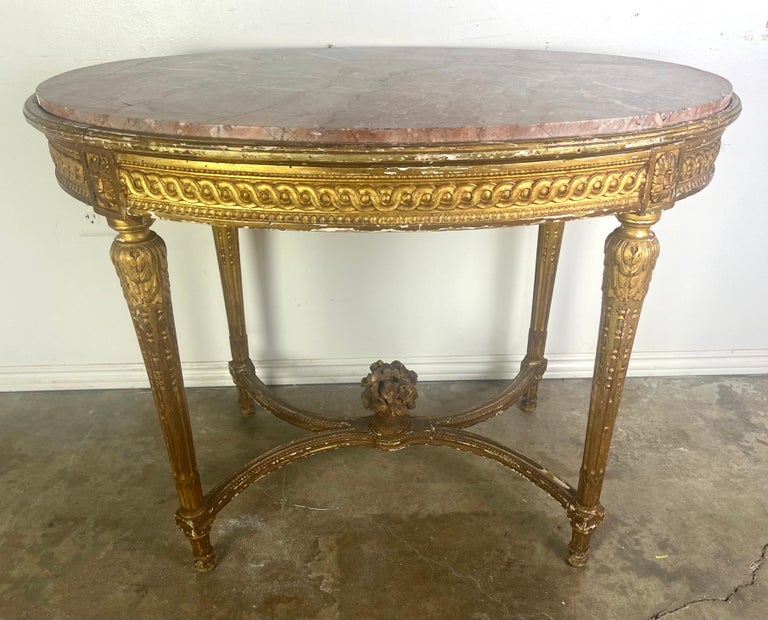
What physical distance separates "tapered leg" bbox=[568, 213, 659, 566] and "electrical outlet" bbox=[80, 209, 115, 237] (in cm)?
135

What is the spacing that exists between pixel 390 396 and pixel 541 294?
545 mm

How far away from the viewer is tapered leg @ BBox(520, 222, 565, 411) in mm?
1577

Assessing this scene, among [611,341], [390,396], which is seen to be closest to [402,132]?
[611,341]

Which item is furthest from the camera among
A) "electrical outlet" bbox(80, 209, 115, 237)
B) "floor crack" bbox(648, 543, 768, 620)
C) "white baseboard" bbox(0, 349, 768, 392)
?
"white baseboard" bbox(0, 349, 768, 392)

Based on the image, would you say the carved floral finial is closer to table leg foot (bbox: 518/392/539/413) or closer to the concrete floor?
the concrete floor

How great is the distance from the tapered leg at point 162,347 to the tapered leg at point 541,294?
93 cm

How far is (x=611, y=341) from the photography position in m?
1.08

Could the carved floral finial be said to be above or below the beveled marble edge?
below

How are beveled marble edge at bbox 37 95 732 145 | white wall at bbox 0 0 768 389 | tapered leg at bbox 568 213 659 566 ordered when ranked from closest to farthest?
beveled marble edge at bbox 37 95 732 145
tapered leg at bbox 568 213 659 566
white wall at bbox 0 0 768 389

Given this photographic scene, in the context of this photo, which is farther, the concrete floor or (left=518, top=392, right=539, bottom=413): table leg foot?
(left=518, top=392, right=539, bottom=413): table leg foot

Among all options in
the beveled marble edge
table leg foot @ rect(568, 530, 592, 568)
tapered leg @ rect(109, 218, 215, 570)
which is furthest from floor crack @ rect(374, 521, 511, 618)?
the beveled marble edge

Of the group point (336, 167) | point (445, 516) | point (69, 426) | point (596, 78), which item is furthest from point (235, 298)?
point (596, 78)

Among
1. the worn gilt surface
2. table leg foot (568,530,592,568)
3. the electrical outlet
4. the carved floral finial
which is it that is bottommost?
table leg foot (568,530,592,568)

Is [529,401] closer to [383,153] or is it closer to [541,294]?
[541,294]
